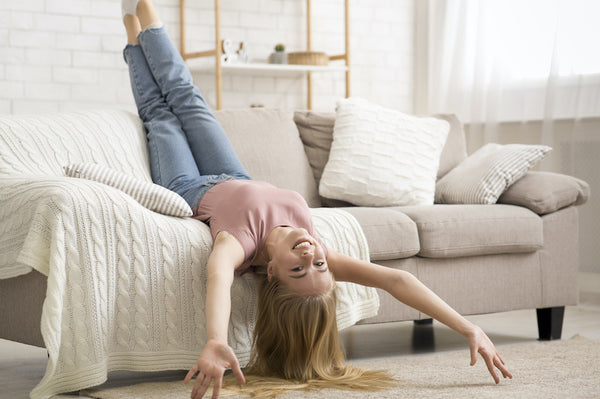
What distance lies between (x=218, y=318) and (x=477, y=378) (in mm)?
766

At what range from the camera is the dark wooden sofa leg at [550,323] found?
9.66ft

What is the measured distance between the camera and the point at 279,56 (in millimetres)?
4531

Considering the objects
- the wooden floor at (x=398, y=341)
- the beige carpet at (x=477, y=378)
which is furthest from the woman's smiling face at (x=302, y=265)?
the wooden floor at (x=398, y=341)

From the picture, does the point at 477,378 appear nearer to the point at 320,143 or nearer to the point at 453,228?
the point at 453,228

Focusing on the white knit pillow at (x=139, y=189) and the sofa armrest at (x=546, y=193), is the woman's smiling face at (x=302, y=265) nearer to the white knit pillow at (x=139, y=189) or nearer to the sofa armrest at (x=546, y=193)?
the white knit pillow at (x=139, y=189)

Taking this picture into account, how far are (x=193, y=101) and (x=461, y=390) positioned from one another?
1.43 metres

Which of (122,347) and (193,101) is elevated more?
(193,101)

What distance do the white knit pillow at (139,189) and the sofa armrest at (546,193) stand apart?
1385 millimetres

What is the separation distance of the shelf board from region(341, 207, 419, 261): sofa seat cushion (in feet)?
6.25

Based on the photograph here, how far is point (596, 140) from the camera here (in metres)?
3.90

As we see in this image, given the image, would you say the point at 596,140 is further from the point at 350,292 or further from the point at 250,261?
the point at 250,261

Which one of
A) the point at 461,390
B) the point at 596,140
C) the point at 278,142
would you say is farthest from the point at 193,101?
the point at 596,140

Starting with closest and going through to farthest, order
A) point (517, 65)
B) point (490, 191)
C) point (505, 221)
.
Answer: point (505, 221)
point (490, 191)
point (517, 65)

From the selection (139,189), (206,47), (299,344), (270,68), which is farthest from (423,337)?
(206,47)
